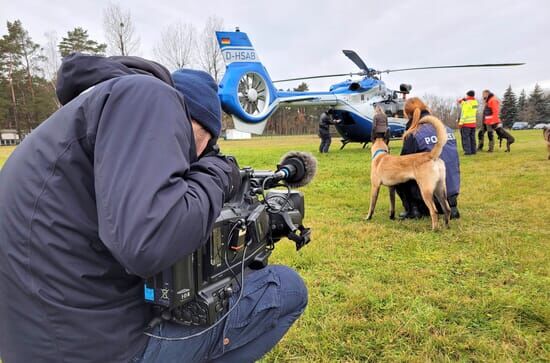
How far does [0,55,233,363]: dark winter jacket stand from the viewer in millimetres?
1001

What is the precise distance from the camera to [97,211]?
3.55ft

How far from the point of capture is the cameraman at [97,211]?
1.00 metres

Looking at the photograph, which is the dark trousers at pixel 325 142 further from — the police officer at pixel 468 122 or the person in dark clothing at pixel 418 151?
the person in dark clothing at pixel 418 151

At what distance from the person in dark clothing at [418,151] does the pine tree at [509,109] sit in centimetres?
6541

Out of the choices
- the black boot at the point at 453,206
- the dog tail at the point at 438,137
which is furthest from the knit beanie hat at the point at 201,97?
the black boot at the point at 453,206

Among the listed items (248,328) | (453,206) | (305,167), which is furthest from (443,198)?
(248,328)

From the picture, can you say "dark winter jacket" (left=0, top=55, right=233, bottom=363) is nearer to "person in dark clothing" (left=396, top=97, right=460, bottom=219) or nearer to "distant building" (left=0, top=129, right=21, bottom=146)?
"person in dark clothing" (left=396, top=97, right=460, bottom=219)

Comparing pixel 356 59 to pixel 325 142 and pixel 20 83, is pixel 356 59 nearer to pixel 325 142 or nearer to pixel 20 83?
pixel 325 142

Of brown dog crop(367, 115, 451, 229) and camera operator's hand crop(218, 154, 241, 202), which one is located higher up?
camera operator's hand crop(218, 154, 241, 202)

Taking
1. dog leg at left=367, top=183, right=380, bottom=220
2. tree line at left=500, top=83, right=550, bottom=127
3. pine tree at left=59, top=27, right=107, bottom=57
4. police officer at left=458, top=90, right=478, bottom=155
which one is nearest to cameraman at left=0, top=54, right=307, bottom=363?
dog leg at left=367, top=183, right=380, bottom=220

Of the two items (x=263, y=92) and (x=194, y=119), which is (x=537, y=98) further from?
(x=194, y=119)

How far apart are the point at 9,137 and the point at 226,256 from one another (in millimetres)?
63443

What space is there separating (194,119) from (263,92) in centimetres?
1083

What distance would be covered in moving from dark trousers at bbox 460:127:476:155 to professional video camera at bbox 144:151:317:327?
1257 cm
